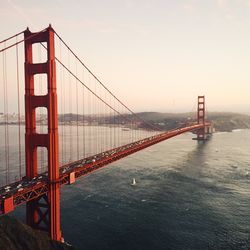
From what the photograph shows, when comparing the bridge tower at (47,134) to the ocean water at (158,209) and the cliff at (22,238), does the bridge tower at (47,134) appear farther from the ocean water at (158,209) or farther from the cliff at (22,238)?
the ocean water at (158,209)

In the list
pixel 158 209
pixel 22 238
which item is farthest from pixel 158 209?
pixel 22 238

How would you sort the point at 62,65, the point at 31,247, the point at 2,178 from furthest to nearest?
the point at 2,178
the point at 62,65
the point at 31,247

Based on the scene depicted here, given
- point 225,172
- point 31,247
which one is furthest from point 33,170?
point 225,172

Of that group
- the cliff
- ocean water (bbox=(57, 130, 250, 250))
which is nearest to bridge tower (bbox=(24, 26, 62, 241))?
the cliff

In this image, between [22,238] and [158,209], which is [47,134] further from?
[158,209]

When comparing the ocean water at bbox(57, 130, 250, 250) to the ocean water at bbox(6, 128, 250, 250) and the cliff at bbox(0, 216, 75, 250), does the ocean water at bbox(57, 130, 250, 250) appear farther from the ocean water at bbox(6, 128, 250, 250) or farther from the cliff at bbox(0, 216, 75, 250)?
the cliff at bbox(0, 216, 75, 250)

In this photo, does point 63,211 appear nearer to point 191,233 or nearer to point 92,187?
point 92,187
